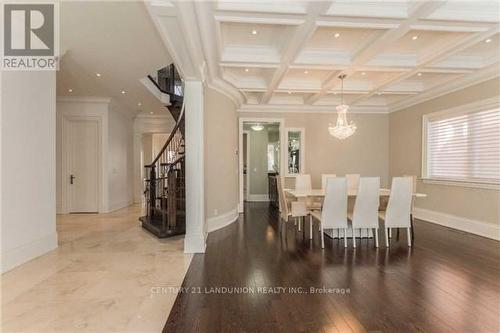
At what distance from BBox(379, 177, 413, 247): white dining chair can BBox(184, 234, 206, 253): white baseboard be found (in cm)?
280

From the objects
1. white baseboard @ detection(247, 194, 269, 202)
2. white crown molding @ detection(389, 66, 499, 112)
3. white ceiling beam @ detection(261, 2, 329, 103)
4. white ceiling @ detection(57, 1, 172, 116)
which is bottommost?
white baseboard @ detection(247, 194, 269, 202)

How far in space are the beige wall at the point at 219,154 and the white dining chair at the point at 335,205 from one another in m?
2.07

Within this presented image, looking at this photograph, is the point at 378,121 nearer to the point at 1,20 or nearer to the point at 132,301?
the point at 132,301

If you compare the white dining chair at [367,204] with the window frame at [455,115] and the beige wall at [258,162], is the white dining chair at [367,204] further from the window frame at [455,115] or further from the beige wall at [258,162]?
the beige wall at [258,162]

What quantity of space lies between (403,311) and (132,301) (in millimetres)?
2391

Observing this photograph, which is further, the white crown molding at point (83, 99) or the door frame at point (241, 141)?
the door frame at point (241, 141)

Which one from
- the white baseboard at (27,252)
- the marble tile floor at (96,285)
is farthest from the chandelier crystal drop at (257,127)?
the white baseboard at (27,252)

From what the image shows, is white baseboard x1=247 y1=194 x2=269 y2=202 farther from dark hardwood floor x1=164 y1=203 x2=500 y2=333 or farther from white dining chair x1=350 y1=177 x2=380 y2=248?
white dining chair x1=350 y1=177 x2=380 y2=248

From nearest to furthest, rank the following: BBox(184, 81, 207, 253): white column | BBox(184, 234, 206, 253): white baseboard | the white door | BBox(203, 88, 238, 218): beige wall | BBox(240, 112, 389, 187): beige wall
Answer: BBox(184, 234, 206, 253): white baseboard < BBox(184, 81, 207, 253): white column < BBox(203, 88, 238, 218): beige wall < the white door < BBox(240, 112, 389, 187): beige wall

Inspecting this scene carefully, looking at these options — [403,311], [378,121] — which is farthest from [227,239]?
[378,121]

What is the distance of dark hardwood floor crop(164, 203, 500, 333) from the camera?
216 centimetres

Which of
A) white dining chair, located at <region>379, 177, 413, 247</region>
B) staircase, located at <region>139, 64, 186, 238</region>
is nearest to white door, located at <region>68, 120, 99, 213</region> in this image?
staircase, located at <region>139, 64, 186, 238</region>

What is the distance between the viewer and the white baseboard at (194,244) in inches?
153

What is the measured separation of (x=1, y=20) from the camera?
3.10 metres
